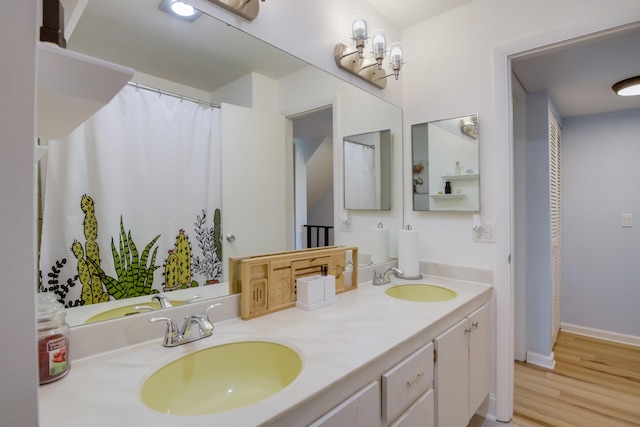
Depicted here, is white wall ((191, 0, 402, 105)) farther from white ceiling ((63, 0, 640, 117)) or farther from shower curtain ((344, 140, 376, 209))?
shower curtain ((344, 140, 376, 209))

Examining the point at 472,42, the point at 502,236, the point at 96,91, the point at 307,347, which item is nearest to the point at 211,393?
the point at 307,347

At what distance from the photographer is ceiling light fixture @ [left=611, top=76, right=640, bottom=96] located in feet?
7.61

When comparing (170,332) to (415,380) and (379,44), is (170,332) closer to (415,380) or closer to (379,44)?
(415,380)

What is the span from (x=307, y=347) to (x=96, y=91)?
2.79 feet

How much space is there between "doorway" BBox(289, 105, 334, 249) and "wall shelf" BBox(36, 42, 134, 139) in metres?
0.99

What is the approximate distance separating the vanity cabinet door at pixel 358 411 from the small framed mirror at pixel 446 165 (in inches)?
53.0

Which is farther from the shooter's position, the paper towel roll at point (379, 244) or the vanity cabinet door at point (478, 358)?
the paper towel roll at point (379, 244)

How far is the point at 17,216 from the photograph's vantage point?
43cm

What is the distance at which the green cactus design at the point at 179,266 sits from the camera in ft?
3.82

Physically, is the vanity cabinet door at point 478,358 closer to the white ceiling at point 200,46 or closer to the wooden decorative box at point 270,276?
the wooden decorative box at point 270,276

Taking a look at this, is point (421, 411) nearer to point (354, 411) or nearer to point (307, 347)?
point (354, 411)

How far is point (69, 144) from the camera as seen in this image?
3.11 ft

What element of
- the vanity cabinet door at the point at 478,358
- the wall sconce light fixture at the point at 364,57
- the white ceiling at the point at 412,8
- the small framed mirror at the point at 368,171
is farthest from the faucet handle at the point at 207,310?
the white ceiling at the point at 412,8

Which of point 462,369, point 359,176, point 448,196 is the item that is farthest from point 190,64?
point 462,369
